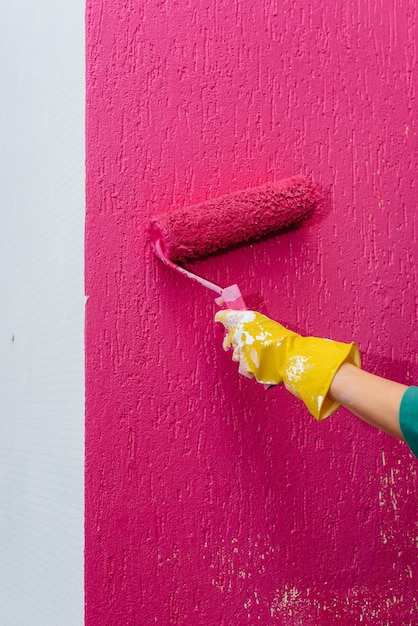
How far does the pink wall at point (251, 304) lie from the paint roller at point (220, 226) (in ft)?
0.14

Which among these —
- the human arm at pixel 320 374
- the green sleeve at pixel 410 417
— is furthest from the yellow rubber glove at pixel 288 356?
the green sleeve at pixel 410 417

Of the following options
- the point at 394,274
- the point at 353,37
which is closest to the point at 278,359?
the point at 394,274

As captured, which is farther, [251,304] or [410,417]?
[251,304]

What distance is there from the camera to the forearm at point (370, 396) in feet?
2.51

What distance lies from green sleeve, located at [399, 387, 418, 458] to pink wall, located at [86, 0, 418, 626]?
10.7 inches

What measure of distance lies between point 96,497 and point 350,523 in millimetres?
431

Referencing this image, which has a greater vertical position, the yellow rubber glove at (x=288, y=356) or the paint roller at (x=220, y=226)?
the paint roller at (x=220, y=226)

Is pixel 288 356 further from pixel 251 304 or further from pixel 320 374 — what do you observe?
pixel 251 304
